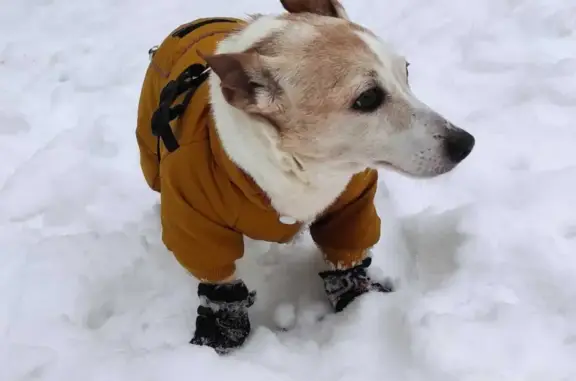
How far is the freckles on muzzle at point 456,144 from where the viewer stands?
1666mm

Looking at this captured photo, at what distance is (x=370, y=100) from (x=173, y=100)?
61 centimetres

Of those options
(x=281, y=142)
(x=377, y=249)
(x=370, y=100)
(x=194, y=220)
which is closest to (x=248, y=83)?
(x=281, y=142)

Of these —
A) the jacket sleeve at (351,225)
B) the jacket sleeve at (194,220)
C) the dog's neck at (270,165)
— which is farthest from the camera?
the jacket sleeve at (351,225)

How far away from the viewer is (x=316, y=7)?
1.87m

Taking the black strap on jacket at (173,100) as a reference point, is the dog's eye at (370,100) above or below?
above

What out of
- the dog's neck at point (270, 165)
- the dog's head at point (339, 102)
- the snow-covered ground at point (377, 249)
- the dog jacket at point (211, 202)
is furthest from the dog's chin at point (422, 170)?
the snow-covered ground at point (377, 249)

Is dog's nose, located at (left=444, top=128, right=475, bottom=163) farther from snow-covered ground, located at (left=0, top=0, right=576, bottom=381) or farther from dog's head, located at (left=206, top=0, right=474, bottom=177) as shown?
snow-covered ground, located at (left=0, top=0, right=576, bottom=381)

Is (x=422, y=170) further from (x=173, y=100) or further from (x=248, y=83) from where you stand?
(x=173, y=100)

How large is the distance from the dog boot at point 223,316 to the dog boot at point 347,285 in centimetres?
27

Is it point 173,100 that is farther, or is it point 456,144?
point 173,100

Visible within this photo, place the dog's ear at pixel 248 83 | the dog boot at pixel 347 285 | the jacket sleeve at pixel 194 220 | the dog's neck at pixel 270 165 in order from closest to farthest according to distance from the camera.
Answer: the dog's ear at pixel 248 83
the dog's neck at pixel 270 165
the jacket sleeve at pixel 194 220
the dog boot at pixel 347 285

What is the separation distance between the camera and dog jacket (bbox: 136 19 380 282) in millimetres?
1819

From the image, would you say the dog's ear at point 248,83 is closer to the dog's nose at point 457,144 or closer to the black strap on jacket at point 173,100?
the black strap on jacket at point 173,100

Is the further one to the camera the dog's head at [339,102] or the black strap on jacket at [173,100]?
the black strap on jacket at [173,100]
